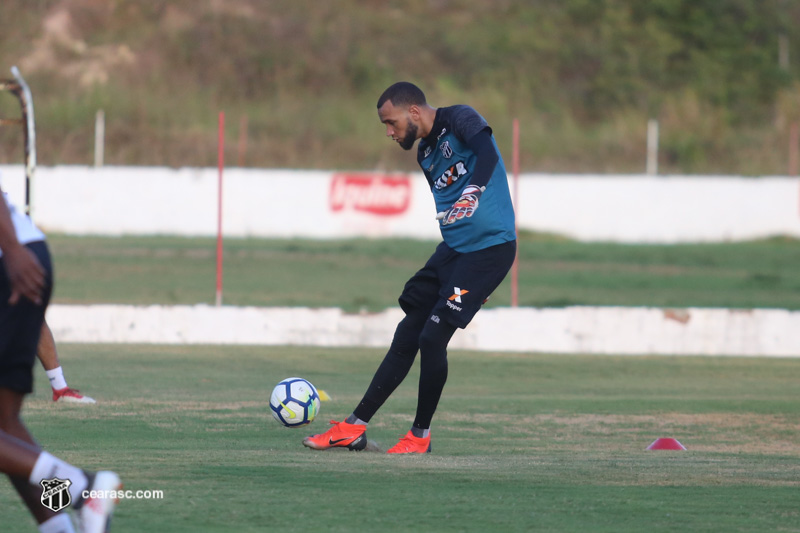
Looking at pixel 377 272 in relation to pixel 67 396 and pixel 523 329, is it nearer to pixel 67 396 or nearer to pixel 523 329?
pixel 523 329

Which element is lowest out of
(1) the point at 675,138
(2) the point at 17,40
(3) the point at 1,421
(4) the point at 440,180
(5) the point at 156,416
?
(5) the point at 156,416

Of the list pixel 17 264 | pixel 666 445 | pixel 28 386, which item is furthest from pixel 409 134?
pixel 17 264

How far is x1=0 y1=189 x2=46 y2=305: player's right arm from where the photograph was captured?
3.88 meters

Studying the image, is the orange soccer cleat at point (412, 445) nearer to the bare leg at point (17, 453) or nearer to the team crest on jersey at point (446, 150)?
the team crest on jersey at point (446, 150)

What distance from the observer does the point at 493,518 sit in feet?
16.0

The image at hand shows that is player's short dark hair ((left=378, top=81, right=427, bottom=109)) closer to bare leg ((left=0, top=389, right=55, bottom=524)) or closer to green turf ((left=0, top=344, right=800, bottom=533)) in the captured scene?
green turf ((left=0, top=344, right=800, bottom=533))

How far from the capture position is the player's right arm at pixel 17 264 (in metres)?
3.88

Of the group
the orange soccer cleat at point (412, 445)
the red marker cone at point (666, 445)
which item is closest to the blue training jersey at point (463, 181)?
the orange soccer cleat at point (412, 445)

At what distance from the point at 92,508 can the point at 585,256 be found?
873 inches

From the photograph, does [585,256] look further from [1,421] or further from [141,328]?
[1,421]

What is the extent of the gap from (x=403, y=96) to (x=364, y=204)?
21.8m

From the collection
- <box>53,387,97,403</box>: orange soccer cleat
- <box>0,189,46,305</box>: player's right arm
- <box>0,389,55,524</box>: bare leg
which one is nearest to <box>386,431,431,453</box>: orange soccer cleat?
<box>53,387,97,403</box>: orange soccer cleat

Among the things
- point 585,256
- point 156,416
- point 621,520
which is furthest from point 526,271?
point 621,520

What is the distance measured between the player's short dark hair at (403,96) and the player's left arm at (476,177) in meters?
0.45
